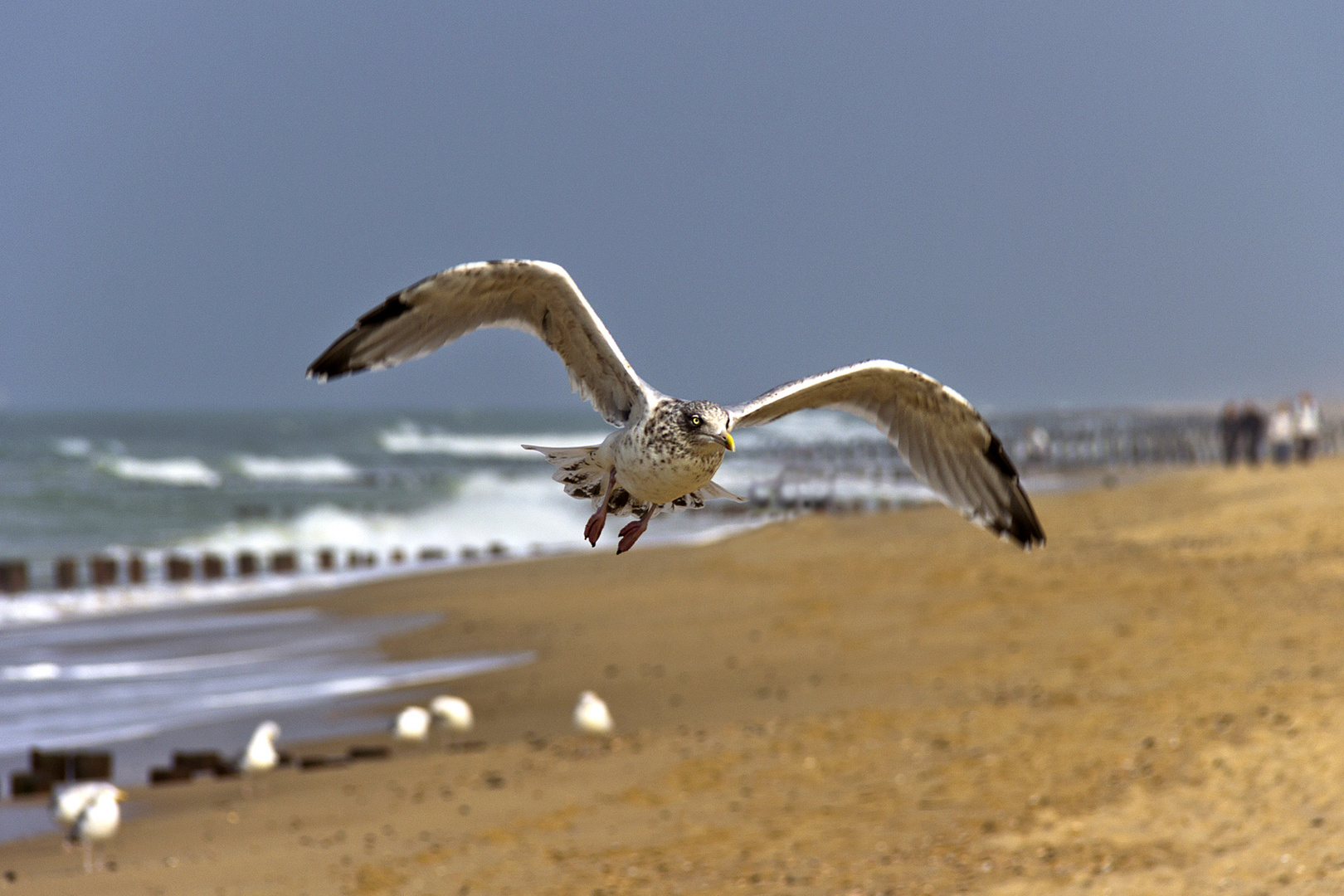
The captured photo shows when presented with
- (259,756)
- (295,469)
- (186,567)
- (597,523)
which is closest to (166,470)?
(295,469)

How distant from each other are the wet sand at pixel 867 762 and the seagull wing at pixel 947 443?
6.43ft

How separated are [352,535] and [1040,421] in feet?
103

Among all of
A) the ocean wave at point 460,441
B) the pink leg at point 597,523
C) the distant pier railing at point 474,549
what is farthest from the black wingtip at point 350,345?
the ocean wave at point 460,441

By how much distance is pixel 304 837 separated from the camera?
26.0 feet

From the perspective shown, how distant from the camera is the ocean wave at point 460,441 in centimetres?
5903

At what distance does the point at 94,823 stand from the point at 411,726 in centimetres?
243

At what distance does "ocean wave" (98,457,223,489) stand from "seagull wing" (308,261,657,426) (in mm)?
39074

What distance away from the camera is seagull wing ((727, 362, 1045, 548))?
5.29 meters

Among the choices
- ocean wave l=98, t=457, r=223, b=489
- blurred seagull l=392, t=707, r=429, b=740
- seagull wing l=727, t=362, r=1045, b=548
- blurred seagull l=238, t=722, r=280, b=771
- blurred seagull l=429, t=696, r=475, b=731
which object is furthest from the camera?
ocean wave l=98, t=457, r=223, b=489

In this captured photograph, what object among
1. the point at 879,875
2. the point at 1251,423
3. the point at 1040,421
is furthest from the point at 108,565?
the point at 1040,421

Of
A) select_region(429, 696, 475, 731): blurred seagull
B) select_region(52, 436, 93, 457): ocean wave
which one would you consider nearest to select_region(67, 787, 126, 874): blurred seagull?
select_region(429, 696, 475, 731): blurred seagull

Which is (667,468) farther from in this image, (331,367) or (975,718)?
(975,718)

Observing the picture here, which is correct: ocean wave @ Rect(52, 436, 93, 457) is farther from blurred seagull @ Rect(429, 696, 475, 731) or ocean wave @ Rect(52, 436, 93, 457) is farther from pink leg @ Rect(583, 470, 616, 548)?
pink leg @ Rect(583, 470, 616, 548)

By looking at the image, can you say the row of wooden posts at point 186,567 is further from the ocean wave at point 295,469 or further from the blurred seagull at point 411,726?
the ocean wave at point 295,469
